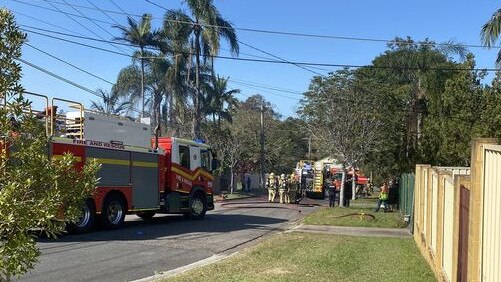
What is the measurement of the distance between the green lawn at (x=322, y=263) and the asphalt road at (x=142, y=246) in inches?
42.4

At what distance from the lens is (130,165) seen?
54.4ft

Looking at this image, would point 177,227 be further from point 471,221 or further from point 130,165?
point 471,221

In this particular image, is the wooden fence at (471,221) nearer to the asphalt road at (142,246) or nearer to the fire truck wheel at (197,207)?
the asphalt road at (142,246)

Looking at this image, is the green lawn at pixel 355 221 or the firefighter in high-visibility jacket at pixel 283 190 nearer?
the green lawn at pixel 355 221

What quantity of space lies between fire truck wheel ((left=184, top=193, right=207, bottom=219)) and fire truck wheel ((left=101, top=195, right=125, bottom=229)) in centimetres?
394

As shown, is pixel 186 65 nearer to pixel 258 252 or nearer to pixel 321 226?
pixel 321 226

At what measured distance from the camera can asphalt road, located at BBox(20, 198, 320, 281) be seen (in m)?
9.46

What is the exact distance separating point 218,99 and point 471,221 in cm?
3879

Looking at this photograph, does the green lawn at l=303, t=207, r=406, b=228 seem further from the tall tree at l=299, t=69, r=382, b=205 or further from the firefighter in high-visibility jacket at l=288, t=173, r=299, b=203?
the firefighter in high-visibility jacket at l=288, t=173, r=299, b=203

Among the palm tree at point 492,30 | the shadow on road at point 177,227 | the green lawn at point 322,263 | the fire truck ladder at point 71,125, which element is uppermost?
the palm tree at point 492,30

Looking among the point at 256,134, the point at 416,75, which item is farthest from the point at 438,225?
the point at 256,134

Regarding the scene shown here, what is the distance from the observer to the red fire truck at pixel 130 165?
14.7 metres

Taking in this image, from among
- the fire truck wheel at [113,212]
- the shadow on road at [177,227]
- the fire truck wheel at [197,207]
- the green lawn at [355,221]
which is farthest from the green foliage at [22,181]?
the fire truck wheel at [197,207]

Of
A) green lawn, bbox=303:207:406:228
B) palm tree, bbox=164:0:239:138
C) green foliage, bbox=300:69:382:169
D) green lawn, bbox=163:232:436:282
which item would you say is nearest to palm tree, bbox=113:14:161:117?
palm tree, bbox=164:0:239:138
